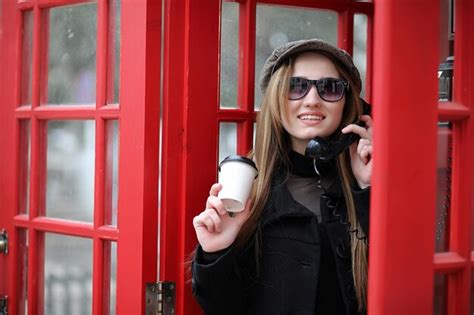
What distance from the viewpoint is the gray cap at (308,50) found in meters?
2.38

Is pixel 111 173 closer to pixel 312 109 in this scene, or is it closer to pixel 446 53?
pixel 312 109

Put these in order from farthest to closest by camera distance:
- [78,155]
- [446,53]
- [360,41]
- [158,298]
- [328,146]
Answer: [360,41] → [78,155] → [158,298] → [328,146] → [446,53]

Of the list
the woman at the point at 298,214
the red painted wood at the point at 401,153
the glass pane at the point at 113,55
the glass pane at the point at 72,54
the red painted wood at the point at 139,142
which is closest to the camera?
the red painted wood at the point at 401,153

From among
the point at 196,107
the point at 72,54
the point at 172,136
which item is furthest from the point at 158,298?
the point at 72,54

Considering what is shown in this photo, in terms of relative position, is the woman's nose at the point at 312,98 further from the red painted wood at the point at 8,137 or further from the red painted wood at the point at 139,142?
the red painted wood at the point at 8,137

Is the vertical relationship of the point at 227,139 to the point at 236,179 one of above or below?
→ above

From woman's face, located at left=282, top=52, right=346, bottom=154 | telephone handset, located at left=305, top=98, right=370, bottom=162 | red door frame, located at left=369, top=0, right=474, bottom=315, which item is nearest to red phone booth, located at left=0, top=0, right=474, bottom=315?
red door frame, located at left=369, top=0, right=474, bottom=315

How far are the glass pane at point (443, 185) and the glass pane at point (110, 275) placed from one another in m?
1.24

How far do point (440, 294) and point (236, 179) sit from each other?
64 cm

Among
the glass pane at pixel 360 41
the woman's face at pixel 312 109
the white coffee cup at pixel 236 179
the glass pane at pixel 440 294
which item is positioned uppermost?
the glass pane at pixel 360 41

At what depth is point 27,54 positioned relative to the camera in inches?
119

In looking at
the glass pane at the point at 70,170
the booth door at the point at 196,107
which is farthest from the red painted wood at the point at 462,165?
the glass pane at the point at 70,170

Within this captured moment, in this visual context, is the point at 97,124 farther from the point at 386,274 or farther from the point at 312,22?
the point at 386,274

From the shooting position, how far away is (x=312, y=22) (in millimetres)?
2916
